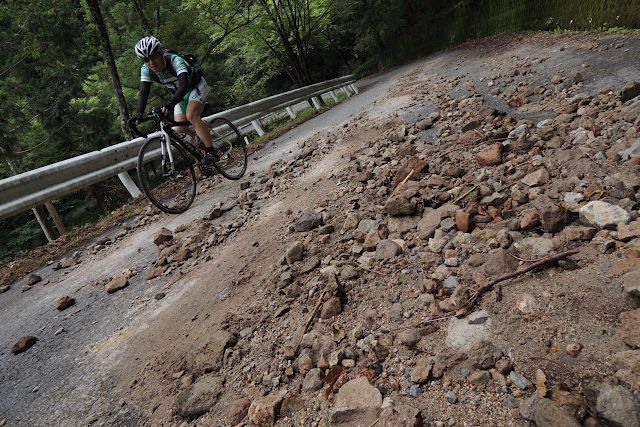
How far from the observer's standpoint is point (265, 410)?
1.91 metres

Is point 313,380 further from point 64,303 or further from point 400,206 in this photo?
point 64,303

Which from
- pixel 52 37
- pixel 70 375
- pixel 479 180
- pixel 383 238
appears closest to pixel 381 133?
pixel 479 180

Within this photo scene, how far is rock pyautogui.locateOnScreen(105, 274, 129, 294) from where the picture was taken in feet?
12.2

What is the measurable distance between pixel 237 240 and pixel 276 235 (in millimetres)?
490

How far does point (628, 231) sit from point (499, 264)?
69 cm

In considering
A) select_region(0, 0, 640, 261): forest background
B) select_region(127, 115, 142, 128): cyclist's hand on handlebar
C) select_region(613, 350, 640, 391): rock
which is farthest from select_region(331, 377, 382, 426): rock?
select_region(0, 0, 640, 261): forest background

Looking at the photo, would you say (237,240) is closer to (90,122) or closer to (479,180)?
(479,180)

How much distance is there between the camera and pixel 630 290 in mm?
1775

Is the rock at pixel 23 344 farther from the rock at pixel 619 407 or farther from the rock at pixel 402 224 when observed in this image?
the rock at pixel 619 407

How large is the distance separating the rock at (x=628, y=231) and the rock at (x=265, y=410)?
2007 mm

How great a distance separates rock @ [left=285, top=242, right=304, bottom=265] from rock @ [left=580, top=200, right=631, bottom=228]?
195 cm

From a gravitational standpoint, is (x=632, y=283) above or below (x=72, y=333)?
below

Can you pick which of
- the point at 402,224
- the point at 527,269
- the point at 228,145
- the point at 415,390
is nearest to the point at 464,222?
the point at 402,224

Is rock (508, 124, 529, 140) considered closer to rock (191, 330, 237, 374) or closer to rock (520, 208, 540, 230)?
rock (520, 208, 540, 230)
